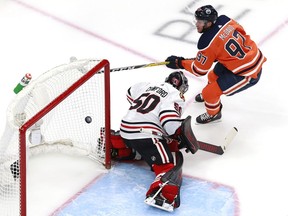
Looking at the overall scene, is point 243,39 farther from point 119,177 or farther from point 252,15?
point 252,15

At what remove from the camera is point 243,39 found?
13.9ft

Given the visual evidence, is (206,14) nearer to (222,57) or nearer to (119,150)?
(222,57)

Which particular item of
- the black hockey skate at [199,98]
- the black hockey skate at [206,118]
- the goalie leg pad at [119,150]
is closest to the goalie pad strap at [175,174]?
the goalie leg pad at [119,150]

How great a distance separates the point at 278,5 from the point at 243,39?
1.65 meters

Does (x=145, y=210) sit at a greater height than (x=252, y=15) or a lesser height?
lesser

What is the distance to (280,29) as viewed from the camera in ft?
17.7

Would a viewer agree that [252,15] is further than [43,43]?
Yes

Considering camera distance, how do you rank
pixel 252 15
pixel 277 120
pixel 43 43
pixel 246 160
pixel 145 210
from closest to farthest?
pixel 145 210
pixel 246 160
pixel 277 120
pixel 43 43
pixel 252 15

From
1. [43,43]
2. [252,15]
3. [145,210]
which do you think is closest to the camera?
[145,210]

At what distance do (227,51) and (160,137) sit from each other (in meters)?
0.61

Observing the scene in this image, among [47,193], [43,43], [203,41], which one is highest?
[203,41]

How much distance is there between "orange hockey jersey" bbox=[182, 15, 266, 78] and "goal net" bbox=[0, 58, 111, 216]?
0.60 metres

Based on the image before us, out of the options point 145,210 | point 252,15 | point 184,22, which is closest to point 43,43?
point 184,22

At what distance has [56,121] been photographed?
12.4 feet
